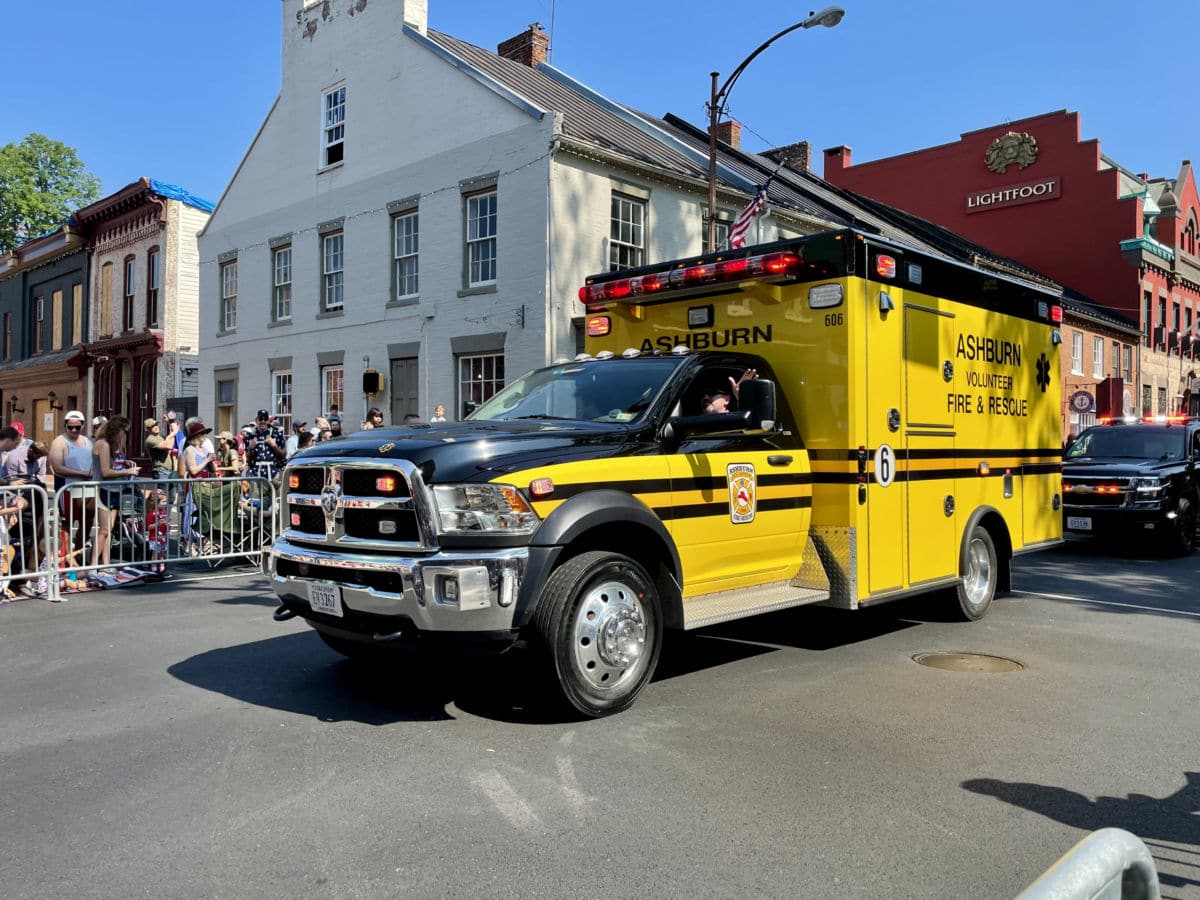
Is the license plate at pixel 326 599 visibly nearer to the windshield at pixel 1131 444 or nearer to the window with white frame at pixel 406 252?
the windshield at pixel 1131 444

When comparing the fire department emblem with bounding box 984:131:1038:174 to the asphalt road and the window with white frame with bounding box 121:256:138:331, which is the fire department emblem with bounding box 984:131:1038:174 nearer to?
the window with white frame with bounding box 121:256:138:331

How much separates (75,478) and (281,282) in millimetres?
13122

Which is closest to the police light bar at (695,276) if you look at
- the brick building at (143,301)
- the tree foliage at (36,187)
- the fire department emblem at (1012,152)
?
the brick building at (143,301)

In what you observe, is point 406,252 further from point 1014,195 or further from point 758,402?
point 1014,195

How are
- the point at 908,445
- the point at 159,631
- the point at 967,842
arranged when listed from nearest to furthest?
the point at 967,842 → the point at 908,445 → the point at 159,631

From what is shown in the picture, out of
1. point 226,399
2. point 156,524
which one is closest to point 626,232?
point 156,524

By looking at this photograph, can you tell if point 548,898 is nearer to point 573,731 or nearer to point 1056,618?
point 573,731

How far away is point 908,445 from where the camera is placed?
695cm

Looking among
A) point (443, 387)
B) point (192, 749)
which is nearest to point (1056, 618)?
point (192, 749)

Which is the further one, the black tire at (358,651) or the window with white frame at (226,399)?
the window with white frame at (226,399)

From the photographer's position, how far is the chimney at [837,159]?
42.8 meters

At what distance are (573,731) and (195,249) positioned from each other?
27060mm

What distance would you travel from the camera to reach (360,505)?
508 cm

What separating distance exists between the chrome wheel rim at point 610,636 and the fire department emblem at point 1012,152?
3843cm
